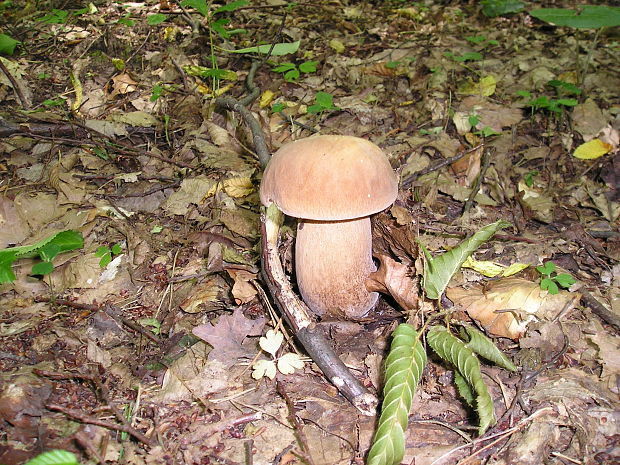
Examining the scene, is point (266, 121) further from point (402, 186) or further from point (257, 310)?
point (257, 310)

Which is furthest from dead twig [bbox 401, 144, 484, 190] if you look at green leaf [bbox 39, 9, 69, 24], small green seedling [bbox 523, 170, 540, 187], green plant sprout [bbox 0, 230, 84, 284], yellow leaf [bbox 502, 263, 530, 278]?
green leaf [bbox 39, 9, 69, 24]

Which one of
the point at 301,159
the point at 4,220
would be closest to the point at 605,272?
the point at 301,159

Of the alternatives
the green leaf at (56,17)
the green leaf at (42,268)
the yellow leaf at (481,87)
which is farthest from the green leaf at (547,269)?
the green leaf at (56,17)

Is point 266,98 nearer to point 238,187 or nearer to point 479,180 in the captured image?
point 238,187

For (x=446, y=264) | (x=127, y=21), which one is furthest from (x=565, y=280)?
(x=127, y=21)

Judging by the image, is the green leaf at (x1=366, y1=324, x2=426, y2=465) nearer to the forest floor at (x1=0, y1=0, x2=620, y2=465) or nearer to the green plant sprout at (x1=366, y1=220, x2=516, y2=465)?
the green plant sprout at (x1=366, y1=220, x2=516, y2=465)

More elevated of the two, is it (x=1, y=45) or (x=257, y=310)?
(x=1, y=45)
